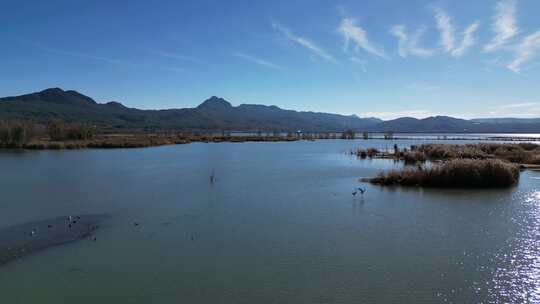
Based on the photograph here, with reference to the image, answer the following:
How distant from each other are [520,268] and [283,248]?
19.8 feet

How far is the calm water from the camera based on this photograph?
9477 mm

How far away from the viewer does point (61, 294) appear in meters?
9.31

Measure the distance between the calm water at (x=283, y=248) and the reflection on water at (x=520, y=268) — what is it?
3cm

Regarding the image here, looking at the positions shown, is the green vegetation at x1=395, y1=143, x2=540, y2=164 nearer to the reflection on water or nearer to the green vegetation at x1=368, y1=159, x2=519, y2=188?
the green vegetation at x1=368, y1=159, x2=519, y2=188

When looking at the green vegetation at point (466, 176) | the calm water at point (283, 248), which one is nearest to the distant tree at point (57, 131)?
the calm water at point (283, 248)

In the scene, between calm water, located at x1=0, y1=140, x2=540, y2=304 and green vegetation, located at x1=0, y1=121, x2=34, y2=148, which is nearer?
Answer: calm water, located at x1=0, y1=140, x2=540, y2=304

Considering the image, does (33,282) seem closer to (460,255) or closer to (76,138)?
(460,255)

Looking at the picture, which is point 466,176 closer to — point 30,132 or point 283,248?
point 283,248

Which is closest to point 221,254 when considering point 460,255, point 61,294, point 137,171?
point 61,294

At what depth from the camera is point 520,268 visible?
10789 mm

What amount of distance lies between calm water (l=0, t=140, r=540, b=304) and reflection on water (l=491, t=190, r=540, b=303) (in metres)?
0.03

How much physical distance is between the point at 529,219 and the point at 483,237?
12.3 ft

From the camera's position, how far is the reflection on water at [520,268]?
30.3 ft

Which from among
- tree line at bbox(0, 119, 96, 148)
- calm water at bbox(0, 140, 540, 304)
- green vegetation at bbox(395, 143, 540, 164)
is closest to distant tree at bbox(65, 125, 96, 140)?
tree line at bbox(0, 119, 96, 148)
